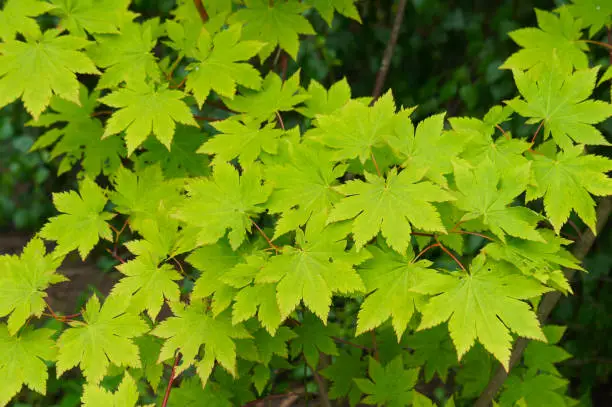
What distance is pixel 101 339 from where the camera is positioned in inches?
65.5

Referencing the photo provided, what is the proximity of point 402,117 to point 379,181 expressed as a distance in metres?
0.21

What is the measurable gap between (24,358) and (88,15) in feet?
3.53

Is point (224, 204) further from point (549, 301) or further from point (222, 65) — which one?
point (549, 301)

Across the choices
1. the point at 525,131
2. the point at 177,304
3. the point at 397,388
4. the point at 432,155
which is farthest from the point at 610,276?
the point at 177,304

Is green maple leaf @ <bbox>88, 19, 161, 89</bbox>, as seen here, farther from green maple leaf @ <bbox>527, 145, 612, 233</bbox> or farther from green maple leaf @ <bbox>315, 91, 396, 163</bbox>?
green maple leaf @ <bbox>527, 145, 612, 233</bbox>

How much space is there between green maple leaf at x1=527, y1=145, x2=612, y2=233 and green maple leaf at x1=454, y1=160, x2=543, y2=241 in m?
0.07

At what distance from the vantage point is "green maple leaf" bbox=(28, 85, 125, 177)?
2252 millimetres

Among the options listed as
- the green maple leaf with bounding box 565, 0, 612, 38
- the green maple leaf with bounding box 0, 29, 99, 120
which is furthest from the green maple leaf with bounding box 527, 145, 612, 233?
the green maple leaf with bounding box 0, 29, 99, 120

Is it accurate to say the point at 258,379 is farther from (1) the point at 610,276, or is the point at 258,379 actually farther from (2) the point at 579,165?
Result: (1) the point at 610,276

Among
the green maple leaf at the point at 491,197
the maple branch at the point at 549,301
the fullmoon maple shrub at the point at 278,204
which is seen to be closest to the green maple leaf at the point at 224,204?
the fullmoon maple shrub at the point at 278,204

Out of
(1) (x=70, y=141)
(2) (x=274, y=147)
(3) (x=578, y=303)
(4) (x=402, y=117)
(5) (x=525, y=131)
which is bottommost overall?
(3) (x=578, y=303)

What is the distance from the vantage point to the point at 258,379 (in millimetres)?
2139

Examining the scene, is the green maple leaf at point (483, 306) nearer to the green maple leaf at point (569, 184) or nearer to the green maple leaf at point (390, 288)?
the green maple leaf at point (390, 288)

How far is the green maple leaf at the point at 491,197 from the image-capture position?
1.46m
